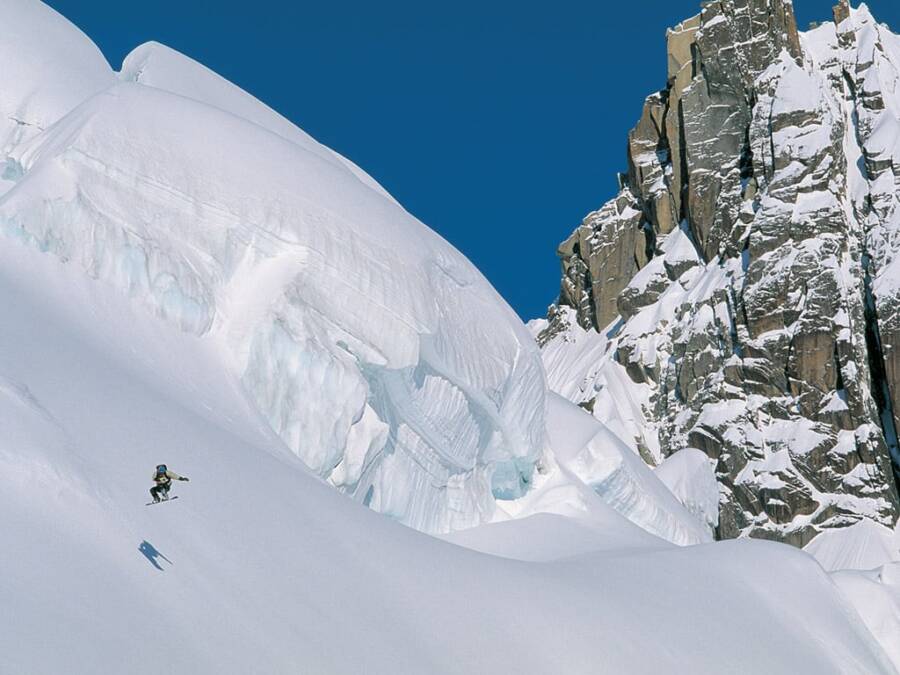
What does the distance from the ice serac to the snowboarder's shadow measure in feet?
27.8

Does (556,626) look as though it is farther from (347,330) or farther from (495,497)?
(495,497)

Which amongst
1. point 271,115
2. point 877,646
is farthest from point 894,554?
point 271,115

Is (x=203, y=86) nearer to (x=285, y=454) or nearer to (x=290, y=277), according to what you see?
(x=290, y=277)

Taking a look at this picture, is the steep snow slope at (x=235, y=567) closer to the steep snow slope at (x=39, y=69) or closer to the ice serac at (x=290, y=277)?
the ice serac at (x=290, y=277)

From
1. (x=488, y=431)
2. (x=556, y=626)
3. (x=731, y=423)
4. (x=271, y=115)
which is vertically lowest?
(x=556, y=626)

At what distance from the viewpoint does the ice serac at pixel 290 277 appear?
908 inches

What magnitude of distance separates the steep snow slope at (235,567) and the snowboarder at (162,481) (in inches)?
24.1

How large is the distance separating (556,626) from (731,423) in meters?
71.2

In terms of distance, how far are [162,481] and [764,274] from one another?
80.2 meters

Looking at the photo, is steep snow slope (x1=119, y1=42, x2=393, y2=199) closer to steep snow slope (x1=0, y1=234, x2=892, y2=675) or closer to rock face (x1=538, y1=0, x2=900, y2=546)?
steep snow slope (x1=0, y1=234, x2=892, y2=675)

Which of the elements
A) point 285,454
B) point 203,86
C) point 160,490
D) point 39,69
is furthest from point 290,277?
point 203,86

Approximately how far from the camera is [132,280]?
2294 cm

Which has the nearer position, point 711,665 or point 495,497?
point 711,665

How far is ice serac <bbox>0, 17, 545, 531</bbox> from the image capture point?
23062mm
